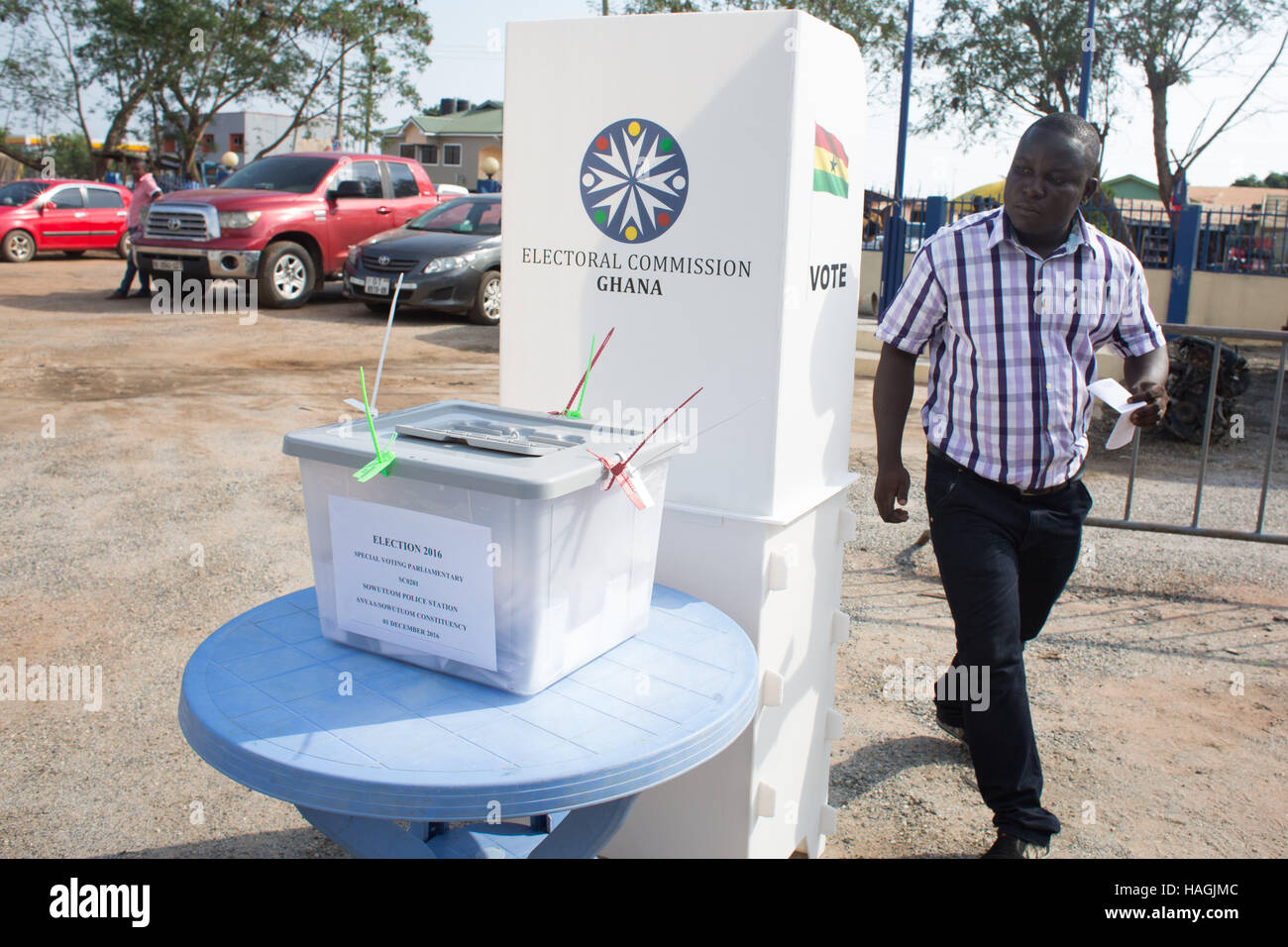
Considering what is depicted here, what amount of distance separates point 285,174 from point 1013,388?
13187 millimetres

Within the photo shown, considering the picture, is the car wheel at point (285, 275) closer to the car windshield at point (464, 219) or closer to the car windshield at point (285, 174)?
the car windshield at point (285, 174)

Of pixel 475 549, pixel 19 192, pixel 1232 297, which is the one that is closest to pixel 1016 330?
pixel 475 549

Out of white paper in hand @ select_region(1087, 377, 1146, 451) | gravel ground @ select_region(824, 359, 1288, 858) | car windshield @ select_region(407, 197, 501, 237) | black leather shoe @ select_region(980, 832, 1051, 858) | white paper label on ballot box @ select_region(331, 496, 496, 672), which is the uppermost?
car windshield @ select_region(407, 197, 501, 237)

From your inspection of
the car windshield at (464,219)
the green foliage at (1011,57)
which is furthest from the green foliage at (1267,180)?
the car windshield at (464,219)

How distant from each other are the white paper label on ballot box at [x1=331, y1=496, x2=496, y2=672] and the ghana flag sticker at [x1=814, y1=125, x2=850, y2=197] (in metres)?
1.16

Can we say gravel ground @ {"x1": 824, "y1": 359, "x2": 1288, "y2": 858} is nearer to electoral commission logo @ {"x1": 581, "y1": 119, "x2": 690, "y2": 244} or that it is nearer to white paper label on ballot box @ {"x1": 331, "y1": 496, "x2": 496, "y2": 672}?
white paper label on ballot box @ {"x1": 331, "y1": 496, "x2": 496, "y2": 672}

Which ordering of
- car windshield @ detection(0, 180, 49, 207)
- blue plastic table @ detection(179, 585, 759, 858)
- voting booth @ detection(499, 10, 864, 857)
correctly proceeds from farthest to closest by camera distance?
car windshield @ detection(0, 180, 49, 207), voting booth @ detection(499, 10, 864, 857), blue plastic table @ detection(179, 585, 759, 858)

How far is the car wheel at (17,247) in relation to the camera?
65.4ft

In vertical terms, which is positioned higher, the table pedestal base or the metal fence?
the metal fence

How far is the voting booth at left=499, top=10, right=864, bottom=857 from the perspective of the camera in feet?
7.37

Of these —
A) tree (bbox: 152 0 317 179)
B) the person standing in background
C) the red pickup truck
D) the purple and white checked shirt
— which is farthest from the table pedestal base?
tree (bbox: 152 0 317 179)
